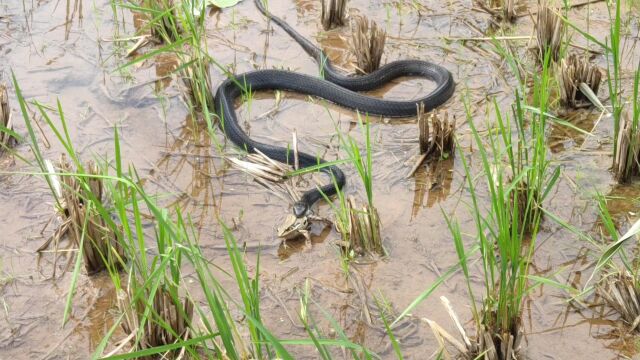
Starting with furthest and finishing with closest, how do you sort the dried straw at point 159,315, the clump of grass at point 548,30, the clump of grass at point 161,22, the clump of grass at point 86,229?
the clump of grass at point 161,22 < the clump of grass at point 548,30 < the clump of grass at point 86,229 < the dried straw at point 159,315

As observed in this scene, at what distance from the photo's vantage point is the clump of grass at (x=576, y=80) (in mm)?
5453

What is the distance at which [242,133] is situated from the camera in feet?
18.3

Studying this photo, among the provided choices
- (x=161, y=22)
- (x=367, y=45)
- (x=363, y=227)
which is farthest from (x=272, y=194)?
(x=161, y=22)

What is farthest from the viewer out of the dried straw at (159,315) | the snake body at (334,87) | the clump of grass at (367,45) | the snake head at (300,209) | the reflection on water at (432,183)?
the clump of grass at (367,45)

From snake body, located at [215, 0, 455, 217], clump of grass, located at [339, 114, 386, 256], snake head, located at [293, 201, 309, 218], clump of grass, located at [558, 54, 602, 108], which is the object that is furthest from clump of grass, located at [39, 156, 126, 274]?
clump of grass, located at [558, 54, 602, 108]

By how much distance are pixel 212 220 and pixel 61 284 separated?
3.26 ft

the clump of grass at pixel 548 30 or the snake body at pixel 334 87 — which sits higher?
the clump of grass at pixel 548 30

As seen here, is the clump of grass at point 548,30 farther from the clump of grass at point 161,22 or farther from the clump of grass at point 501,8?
the clump of grass at point 161,22

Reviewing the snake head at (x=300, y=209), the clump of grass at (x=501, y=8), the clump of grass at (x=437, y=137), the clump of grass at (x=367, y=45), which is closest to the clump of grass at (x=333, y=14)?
the clump of grass at (x=367, y=45)

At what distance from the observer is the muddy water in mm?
3961

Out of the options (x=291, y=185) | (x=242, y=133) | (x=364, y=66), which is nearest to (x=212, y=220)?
(x=291, y=185)

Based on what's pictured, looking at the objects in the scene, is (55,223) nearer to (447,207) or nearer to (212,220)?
(212,220)

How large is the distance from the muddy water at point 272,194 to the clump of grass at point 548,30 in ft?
0.85

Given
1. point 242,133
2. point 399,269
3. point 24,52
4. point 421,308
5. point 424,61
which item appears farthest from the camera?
point 24,52
